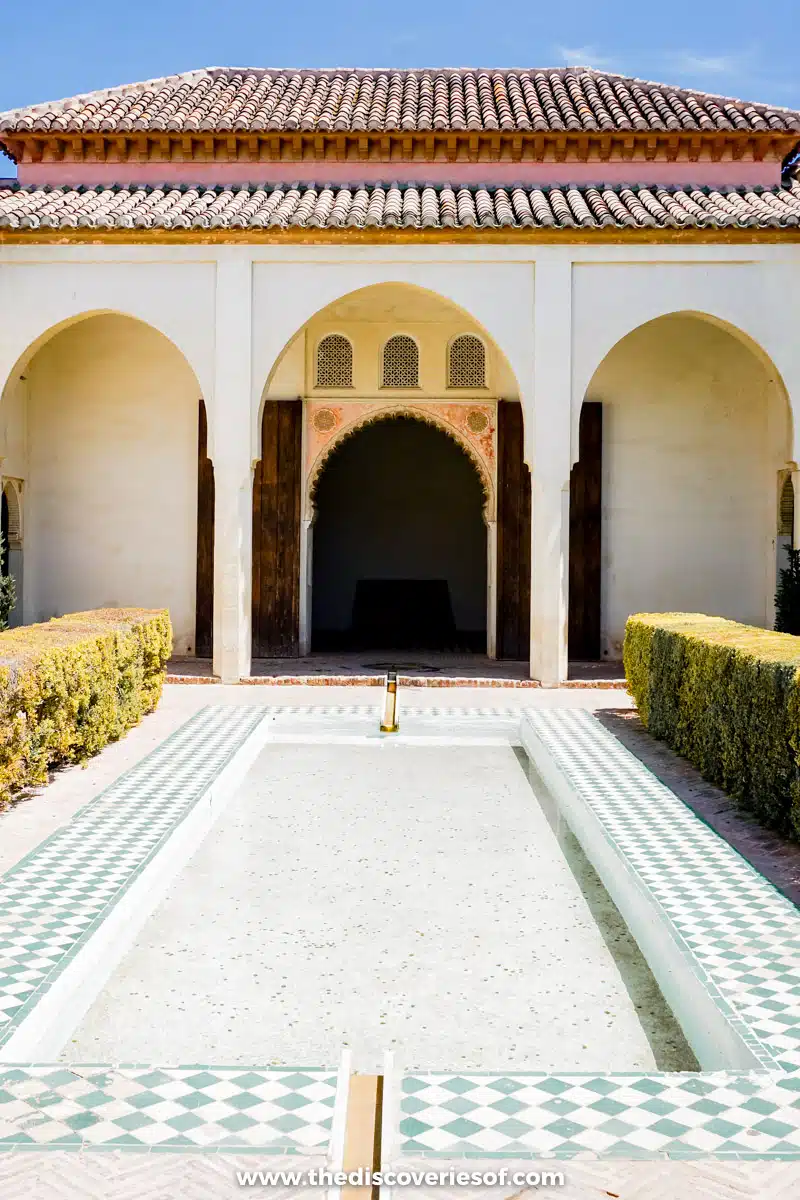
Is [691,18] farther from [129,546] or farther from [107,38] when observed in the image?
[129,546]

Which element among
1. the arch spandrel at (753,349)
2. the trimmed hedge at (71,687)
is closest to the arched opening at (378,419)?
the arch spandrel at (753,349)

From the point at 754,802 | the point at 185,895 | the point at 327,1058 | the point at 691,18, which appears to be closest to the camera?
the point at 327,1058

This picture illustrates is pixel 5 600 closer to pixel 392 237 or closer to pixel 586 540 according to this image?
pixel 392 237

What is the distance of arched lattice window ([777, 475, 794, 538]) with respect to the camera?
1264 cm

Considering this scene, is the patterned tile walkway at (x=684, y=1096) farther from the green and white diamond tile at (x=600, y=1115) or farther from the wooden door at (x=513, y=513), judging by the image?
the wooden door at (x=513, y=513)

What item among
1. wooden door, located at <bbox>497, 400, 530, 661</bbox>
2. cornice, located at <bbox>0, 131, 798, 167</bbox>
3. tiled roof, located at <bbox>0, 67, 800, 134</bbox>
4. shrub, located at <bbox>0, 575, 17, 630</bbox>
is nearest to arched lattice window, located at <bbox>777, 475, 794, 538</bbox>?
wooden door, located at <bbox>497, 400, 530, 661</bbox>

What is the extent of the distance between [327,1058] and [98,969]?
0.91m

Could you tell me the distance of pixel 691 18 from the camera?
1198 centimetres

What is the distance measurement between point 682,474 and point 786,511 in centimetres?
113

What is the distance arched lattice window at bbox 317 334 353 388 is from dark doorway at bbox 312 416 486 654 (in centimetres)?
451

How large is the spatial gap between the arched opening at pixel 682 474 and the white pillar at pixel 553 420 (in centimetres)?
199

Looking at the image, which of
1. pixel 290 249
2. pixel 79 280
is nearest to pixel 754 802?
pixel 290 249

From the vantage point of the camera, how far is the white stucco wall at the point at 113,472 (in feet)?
42.9

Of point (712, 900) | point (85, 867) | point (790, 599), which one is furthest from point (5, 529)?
point (712, 900)
